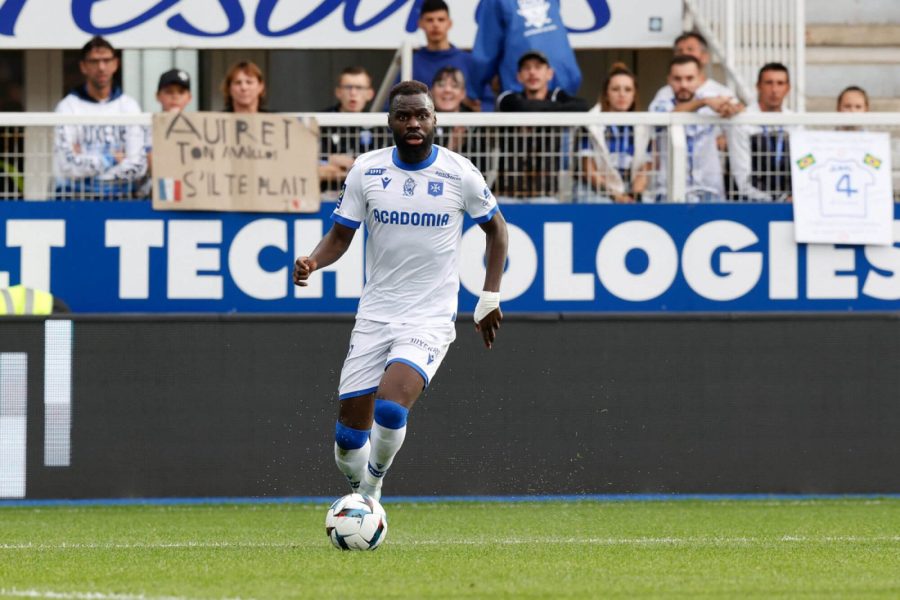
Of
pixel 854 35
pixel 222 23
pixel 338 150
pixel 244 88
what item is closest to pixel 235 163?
pixel 244 88

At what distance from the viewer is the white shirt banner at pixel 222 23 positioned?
1386 cm

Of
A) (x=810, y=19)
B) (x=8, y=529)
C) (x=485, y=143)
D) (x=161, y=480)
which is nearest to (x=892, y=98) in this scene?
(x=810, y=19)

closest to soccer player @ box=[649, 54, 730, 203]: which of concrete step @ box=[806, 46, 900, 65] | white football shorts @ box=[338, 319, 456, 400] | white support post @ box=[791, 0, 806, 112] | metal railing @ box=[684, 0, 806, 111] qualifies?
metal railing @ box=[684, 0, 806, 111]

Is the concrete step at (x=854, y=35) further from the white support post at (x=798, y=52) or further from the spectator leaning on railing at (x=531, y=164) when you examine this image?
the spectator leaning on railing at (x=531, y=164)

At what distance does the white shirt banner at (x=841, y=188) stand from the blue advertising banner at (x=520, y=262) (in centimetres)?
10

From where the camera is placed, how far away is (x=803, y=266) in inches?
478

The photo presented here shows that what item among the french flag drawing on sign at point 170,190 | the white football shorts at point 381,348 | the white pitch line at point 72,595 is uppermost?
the french flag drawing on sign at point 170,190


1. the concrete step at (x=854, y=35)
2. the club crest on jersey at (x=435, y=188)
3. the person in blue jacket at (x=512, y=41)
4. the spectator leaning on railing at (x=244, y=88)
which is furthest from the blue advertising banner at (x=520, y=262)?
the concrete step at (x=854, y=35)

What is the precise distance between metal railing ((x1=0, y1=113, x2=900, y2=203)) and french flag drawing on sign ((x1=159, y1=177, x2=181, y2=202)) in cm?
21

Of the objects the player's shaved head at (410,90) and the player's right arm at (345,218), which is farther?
the player's right arm at (345,218)

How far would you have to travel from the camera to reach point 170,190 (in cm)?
1184

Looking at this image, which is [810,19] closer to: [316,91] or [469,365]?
[316,91]

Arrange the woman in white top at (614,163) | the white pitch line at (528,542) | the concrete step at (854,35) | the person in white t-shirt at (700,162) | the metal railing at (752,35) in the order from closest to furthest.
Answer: the white pitch line at (528,542)
the woman in white top at (614,163)
the person in white t-shirt at (700,162)
the metal railing at (752,35)
the concrete step at (854,35)

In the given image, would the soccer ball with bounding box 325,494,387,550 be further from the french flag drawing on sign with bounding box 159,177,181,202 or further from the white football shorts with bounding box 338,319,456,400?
the french flag drawing on sign with bounding box 159,177,181,202
